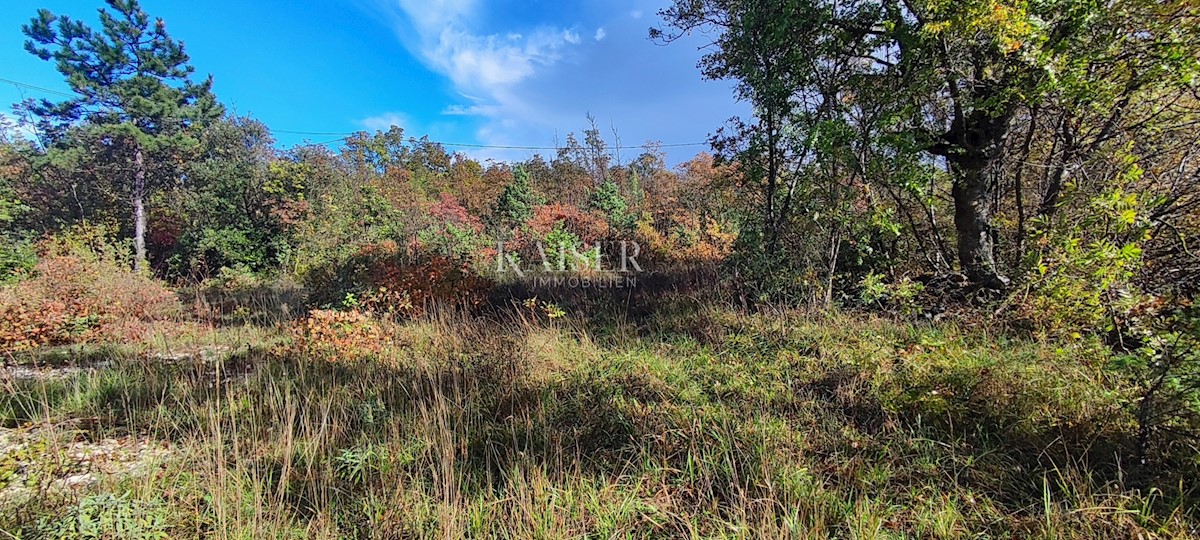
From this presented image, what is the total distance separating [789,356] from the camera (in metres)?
3.32

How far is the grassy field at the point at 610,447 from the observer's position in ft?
5.48

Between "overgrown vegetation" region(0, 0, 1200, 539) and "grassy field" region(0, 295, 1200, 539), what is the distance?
0.02 metres

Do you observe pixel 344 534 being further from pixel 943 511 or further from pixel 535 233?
pixel 535 233

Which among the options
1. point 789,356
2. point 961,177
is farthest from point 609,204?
point 789,356

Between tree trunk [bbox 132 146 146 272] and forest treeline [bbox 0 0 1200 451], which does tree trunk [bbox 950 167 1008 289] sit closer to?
forest treeline [bbox 0 0 1200 451]

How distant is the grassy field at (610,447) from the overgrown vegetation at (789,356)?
0.02m

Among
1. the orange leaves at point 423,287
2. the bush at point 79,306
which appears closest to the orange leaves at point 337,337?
the orange leaves at point 423,287

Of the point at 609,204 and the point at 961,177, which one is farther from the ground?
the point at 609,204

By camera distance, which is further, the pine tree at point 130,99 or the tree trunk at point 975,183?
the pine tree at point 130,99

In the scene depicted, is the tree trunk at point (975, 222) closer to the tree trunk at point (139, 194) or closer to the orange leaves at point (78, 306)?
the orange leaves at point (78, 306)

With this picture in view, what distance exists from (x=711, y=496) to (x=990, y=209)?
4304 millimetres

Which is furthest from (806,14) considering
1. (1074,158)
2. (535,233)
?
(535,233)

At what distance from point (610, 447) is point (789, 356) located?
5.77ft

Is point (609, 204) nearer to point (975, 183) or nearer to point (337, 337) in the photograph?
point (975, 183)
